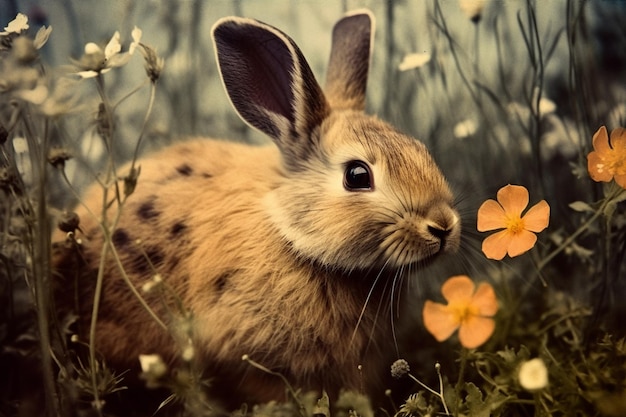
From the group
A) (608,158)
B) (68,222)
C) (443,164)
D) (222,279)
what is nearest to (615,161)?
(608,158)

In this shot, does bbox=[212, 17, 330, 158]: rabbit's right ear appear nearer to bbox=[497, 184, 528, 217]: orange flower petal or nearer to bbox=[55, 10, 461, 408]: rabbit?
bbox=[55, 10, 461, 408]: rabbit

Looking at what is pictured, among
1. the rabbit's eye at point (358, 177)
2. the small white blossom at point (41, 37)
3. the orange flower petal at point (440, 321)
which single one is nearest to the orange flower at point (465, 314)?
the orange flower petal at point (440, 321)

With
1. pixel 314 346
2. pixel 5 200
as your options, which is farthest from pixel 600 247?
pixel 5 200

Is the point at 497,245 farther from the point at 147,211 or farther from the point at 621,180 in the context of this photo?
the point at 147,211

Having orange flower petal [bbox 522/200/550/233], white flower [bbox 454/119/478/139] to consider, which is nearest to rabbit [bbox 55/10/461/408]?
orange flower petal [bbox 522/200/550/233]

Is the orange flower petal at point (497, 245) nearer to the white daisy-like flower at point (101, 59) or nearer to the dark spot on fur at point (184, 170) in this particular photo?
the dark spot on fur at point (184, 170)

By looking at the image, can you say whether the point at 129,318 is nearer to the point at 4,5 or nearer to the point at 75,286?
the point at 75,286

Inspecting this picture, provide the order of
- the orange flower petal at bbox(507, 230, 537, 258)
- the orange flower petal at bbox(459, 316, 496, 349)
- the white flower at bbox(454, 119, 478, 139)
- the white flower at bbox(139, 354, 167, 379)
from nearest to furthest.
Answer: the white flower at bbox(139, 354, 167, 379)
the orange flower petal at bbox(459, 316, 496, 349)
the orange flower petal at bbox(507, 230, 537, 258)
the white flower at bbox(454, 119, 478, 139)

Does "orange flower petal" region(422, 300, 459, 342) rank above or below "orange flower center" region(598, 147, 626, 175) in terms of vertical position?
below
